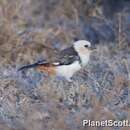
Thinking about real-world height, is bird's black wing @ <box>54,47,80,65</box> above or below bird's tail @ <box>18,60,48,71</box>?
above

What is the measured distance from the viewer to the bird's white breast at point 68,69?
757 centimetres

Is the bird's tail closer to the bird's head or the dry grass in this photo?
the dry grass

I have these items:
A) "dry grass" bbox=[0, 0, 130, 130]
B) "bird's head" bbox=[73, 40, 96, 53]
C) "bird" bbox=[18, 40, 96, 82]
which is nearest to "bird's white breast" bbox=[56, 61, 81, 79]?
"bird" bbox=[18, 40, 96, 82]

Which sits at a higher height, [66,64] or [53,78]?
[66,64]

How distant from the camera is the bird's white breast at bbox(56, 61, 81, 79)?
7.57m

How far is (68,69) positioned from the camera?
24.8ft

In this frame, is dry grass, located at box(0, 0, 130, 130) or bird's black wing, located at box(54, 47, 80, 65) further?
bird's black wing, located at box(54, 47, 80, 65)

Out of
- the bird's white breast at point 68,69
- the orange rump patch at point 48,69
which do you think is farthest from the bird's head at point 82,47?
the orange rump patch at point 48,69

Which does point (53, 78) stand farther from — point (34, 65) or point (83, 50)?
point (83, 50)

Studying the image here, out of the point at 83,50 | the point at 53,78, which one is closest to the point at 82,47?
the point at 83,50

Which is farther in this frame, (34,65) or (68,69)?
(34,65)

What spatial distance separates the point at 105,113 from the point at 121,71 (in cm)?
157

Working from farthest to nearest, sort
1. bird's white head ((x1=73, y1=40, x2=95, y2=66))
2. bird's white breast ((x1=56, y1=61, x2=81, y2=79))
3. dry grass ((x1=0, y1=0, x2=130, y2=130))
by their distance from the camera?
bird's white head ((x1=73, y1=40, x2=95, y2=66))
bird's white breast ((x1=56, y1=61, x2=81, y2=79))
dry grass ((x1=0, y1=0, x2=130, y2=130))

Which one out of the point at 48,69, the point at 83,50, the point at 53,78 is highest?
the point at 83,50
